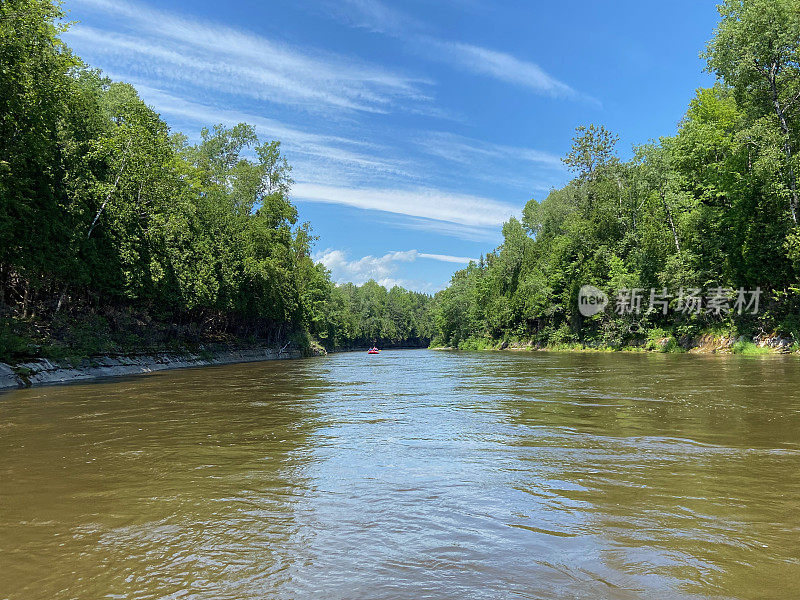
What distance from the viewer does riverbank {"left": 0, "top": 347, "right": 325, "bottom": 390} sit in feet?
64.2

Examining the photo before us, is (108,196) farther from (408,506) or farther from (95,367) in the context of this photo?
(408,506)

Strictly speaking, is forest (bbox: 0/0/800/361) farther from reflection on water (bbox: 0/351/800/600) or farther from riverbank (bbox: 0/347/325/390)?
reflection on water (bbox: 0/351/800/600)

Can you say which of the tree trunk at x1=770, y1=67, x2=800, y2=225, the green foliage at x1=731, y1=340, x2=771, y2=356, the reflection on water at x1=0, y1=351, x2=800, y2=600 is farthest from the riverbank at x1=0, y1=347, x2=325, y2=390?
the tree trunk at x1=770, y1=67, x2=800, y2=225

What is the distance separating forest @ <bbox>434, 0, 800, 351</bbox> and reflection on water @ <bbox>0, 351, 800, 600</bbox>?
91.3 ft

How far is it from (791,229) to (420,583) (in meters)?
36.4

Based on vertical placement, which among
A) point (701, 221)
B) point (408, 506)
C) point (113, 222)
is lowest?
point (408, 506)

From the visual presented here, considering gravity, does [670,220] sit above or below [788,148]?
below

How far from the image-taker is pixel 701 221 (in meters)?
39.3

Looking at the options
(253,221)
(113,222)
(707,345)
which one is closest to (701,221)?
(707,345)

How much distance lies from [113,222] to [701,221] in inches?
1662

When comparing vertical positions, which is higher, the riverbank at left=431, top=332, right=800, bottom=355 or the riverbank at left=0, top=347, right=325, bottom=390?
the riverbank at left=431, top=332, right=800, bottom=355

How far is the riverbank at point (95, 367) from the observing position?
1958 cm

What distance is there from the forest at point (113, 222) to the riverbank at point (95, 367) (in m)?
0.75

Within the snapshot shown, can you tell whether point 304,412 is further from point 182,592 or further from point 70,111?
point 70,111
